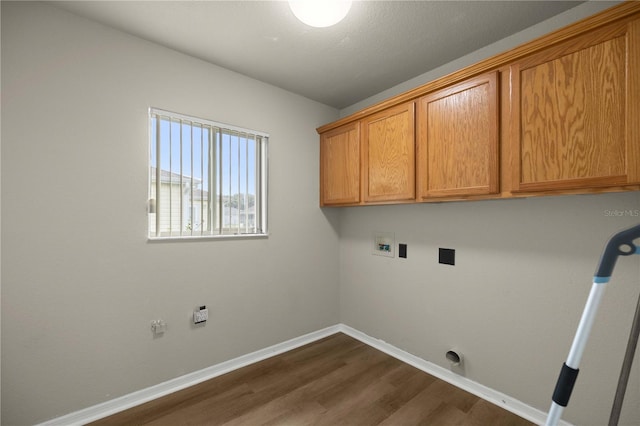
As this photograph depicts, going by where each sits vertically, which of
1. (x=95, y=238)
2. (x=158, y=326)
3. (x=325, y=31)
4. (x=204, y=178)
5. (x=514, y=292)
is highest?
(x=325, y=31)

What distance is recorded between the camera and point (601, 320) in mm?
1561

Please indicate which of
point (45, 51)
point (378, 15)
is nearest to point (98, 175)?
point (45, 51)

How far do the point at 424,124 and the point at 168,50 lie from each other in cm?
201

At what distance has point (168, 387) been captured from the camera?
2027mm

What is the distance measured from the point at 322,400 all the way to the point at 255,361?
779 millimetres

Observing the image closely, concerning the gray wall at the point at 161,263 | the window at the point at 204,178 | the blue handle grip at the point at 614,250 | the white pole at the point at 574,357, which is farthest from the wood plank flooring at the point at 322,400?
the blue handle grip at the point at 614,250

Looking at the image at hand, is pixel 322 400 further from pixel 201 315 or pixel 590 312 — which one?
pixel 590 312

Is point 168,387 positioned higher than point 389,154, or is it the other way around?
point 389,154

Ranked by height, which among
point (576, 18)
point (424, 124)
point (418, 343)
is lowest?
point (418, 343)

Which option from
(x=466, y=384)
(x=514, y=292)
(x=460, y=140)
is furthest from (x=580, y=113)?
(x=466, y=384)

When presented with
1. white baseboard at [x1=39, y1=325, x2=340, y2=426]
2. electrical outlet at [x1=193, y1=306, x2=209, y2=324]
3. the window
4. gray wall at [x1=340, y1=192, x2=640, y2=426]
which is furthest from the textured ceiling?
white baseboard at [x1=39, y1=325, x2=340, y2=426]

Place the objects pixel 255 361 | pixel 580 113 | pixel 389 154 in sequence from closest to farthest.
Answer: pixel 580 113, pixel 389 154, pixel 255 361

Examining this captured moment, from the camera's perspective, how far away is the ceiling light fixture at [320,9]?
1.46 meters

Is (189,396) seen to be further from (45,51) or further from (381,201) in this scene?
(45,51)
